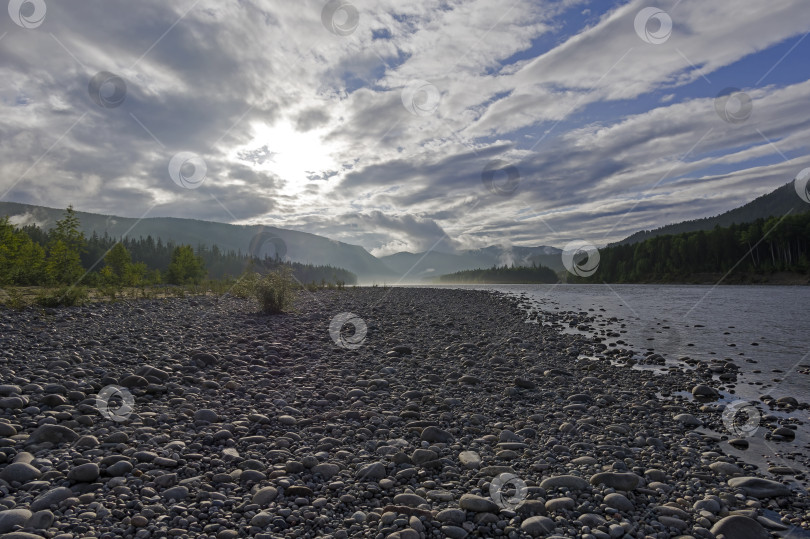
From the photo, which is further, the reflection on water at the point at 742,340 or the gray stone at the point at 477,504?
the reflection on water at the point at 742,340

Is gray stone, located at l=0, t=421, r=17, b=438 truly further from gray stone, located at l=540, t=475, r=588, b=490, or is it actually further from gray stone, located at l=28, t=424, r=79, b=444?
gray stone, located at l=540, t=475, r=588, b=490

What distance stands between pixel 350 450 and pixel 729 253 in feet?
442

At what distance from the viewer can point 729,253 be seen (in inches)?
4210

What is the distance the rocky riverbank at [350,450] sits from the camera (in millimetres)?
4559

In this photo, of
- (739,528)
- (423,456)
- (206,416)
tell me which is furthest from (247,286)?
(739,528)

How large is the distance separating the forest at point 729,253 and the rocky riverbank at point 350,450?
4687 inches

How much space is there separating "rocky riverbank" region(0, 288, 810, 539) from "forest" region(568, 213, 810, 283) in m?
119

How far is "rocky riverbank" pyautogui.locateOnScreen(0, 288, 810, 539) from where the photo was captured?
456cm

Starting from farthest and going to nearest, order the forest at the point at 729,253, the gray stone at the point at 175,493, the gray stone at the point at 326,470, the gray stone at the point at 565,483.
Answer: the forest at the point at 729,253
the gray stone at the point at 326,470
the gray stone at the point at 565,483
the gray stone at the point at 175,493

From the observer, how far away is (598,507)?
5082 mm

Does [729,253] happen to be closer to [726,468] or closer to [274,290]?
→ [274,290]

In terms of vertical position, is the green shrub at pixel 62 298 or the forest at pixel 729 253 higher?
the forest at pixel 729 253

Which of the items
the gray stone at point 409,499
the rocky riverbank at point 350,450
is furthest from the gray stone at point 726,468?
the gray stone at point 409,499

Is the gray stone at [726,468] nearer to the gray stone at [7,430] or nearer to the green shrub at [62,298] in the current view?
the gray stone at [7,430]
